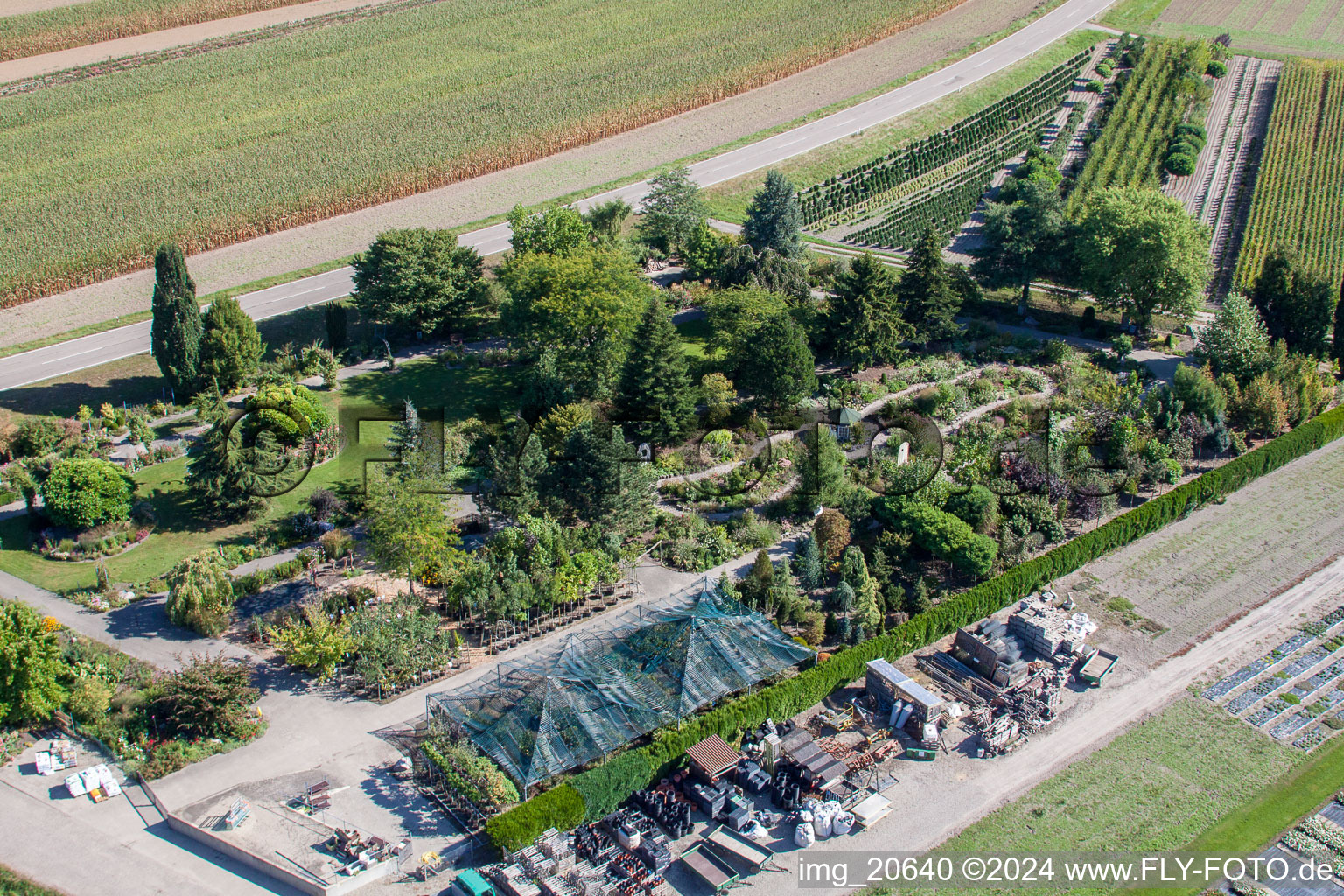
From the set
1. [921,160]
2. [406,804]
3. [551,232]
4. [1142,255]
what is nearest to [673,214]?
[551,232]

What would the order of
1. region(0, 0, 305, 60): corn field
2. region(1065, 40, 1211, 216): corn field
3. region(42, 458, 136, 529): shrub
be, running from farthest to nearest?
region(0, 0, 305, 60): corn field < region(1065, 40, 1211, 216): corn field < region(42, 458, 136, 529): shrub

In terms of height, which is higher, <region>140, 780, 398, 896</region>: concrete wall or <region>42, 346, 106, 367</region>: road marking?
<region>42, 346, 106, 367</region>: road marking

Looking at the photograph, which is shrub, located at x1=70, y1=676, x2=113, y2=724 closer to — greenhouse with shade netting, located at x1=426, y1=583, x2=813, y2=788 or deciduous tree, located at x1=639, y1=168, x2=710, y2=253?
greenhouse with shade netting, located at x1=426, y1=583, x2=813, y2=788

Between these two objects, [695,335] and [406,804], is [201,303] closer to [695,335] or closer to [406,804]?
[695,335]

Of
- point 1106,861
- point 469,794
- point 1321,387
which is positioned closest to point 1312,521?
point 1321,387

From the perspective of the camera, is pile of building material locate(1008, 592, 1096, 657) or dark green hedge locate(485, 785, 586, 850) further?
pile of building material locate(1008, 592, 1096, 657)

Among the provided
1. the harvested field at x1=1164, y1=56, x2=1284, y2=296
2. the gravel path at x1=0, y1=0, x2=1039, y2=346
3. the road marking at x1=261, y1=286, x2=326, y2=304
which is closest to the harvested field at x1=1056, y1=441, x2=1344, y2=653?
the harvested field at x1=1164, y1=56, x2=1284, y2=296

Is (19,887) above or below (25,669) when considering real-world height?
below
